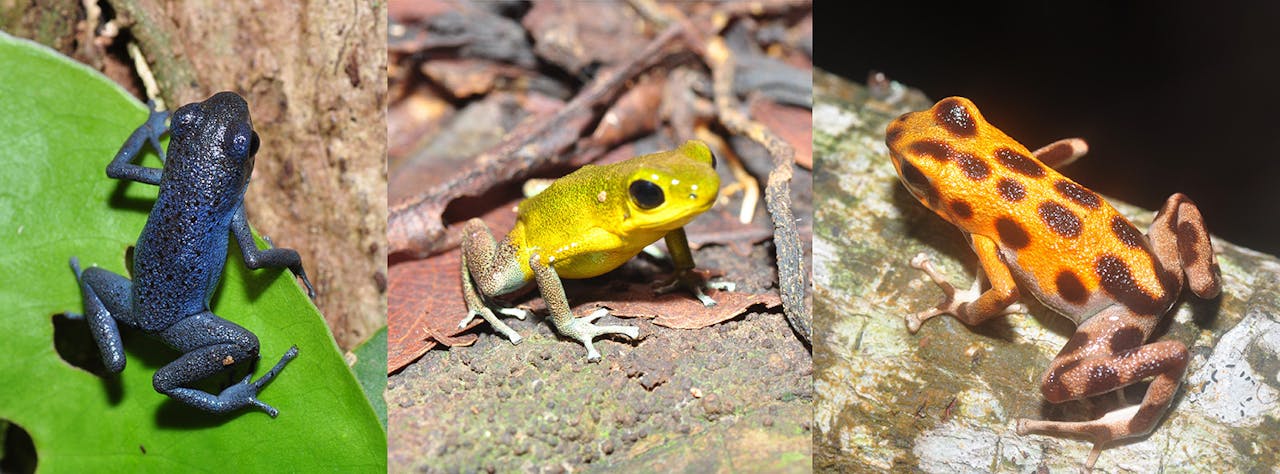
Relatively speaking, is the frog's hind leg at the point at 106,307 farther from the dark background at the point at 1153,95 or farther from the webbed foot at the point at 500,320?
the dark background at the point at 1153,95

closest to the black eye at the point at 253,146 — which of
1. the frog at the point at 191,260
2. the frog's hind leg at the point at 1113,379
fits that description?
the frog at the point at 191,260

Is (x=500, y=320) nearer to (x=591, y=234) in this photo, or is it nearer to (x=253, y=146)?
(x=591, y=234)

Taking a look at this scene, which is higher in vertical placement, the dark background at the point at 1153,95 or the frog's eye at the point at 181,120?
the dark background at the point at 1153,95

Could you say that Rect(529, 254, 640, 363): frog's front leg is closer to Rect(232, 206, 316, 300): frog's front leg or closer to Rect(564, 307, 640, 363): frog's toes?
Rect(564, 307, 640, 363): frog's toes

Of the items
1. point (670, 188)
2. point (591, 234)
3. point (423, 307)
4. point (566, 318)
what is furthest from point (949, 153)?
point (423, 307)

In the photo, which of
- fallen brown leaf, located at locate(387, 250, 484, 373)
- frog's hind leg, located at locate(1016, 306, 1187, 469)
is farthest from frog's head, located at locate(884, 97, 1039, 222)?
fallen brown leaf, located at locate(387, 250, 484, 373)
